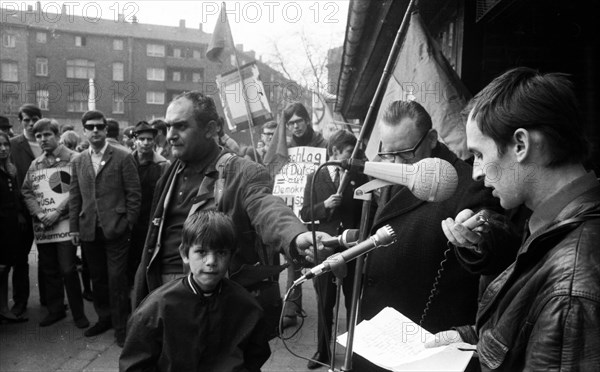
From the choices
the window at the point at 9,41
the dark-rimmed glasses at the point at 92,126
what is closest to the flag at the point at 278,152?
the dark-rimmed glasses at the point at 92,126

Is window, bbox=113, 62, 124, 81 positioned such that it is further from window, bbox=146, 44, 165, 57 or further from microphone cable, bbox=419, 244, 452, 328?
microphone cable, bbox=419, 244, 452, 328

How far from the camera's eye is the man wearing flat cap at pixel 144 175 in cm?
536

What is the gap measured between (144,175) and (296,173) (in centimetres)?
170

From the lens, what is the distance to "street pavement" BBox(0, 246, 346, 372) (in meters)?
4.35

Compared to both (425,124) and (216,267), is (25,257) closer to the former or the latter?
(216,267)

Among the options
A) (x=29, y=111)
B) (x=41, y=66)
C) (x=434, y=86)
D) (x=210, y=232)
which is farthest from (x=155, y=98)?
(x=210, y=232)

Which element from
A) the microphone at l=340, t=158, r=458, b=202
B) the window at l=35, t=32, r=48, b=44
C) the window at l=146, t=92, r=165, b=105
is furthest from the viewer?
the window at l=146, t=92, r=165, b=105

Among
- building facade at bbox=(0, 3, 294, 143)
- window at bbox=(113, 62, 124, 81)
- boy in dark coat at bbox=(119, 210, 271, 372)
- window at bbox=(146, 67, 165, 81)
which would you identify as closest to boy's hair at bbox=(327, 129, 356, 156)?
boy in dark coat at bbox=(119, 210, 271, 372)

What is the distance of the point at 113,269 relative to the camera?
485 cm

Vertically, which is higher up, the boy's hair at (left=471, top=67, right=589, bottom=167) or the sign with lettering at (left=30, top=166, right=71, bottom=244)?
the boy's hair at (left=471, top=67, right=589, bottom=167)

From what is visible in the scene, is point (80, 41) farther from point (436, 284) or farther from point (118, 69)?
point (436, 284)

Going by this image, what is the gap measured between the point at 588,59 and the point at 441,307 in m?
2.75

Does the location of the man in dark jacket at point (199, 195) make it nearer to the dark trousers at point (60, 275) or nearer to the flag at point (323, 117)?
the dark trousers at point (60, 275)

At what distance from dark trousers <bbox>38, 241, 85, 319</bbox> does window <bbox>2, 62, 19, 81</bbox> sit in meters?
39.8
